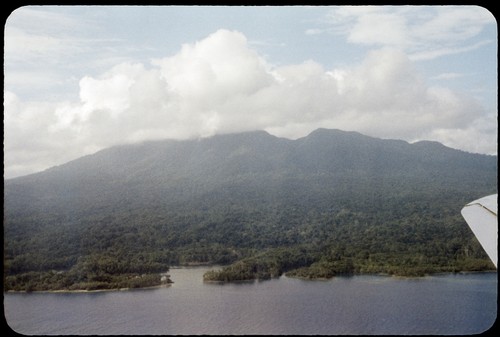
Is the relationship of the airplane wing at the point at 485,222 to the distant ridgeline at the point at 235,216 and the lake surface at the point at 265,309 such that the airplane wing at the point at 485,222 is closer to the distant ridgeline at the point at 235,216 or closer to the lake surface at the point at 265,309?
the lake surface at the point at 265,309

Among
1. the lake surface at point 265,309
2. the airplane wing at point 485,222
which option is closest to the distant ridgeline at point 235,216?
the lake surface at point 265,309

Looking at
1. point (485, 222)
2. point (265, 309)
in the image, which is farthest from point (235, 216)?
point (485, 222)

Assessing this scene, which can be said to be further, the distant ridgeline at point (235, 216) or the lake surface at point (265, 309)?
the distant ridgeline at point (235, 216)

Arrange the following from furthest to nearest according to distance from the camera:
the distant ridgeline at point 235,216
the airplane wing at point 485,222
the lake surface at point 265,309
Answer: the distant ridgeline at point 235,216
the lake surface at point 265,309
the airplane wing at point 485,222

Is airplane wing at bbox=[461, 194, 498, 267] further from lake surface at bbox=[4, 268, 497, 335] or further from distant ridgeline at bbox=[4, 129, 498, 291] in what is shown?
distant ridgeline at bbox=[4, 129, 498, 291]

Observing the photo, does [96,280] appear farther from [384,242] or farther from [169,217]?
[384,242]
